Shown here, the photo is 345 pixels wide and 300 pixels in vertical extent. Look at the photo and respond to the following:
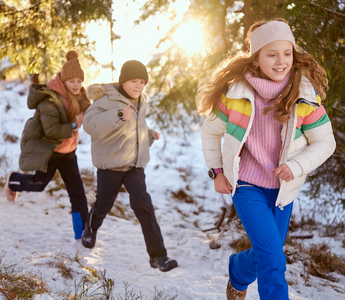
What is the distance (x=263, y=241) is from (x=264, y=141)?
0.78 metres

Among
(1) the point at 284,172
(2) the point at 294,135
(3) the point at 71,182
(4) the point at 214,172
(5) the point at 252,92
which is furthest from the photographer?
(3) the point at 71,182

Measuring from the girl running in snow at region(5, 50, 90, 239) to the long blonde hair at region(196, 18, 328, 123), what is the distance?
2134mm

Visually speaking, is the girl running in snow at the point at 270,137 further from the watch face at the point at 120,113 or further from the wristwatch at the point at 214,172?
the watch face at the point at 120,113

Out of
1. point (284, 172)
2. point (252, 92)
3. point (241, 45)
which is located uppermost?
point (241, 45)

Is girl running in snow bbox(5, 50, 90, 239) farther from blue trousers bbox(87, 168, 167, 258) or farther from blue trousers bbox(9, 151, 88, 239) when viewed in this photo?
blue trousers bbox(87, 168, 167, 258)

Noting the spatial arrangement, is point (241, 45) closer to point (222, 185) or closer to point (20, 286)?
point (222, 185)

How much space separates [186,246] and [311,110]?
3.08m

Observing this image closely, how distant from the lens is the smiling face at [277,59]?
2.56m

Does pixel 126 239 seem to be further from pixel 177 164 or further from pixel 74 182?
pixel 177 164

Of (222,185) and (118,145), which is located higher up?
(118,145)

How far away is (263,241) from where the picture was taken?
2.45 metres

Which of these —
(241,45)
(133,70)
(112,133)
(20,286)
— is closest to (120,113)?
(112,133)

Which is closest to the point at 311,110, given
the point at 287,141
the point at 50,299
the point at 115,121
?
the point at 287,141

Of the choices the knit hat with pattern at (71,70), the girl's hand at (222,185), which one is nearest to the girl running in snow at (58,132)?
the knit hat with pattern at (71,70)
